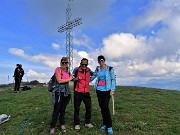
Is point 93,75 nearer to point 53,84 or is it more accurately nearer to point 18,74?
point 53,84

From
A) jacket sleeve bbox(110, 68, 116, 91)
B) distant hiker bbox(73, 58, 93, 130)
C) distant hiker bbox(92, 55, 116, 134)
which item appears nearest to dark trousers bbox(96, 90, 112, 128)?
distant hiker bbox(92, 55, 116, 134)

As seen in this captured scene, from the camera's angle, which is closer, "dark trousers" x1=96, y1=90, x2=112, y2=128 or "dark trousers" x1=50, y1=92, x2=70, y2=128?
"dark trousers" x1=50, y1=92, x2=70, y2=128

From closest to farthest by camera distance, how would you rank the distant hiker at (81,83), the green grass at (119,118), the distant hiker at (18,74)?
the distant hiker at (81,83)
the green grass at (119,118)
the distant hiker at (18,74)

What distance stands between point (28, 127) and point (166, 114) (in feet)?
23.9

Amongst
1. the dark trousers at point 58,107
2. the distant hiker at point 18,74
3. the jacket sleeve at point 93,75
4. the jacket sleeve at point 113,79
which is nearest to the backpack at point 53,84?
the dark trousers at point 58,107

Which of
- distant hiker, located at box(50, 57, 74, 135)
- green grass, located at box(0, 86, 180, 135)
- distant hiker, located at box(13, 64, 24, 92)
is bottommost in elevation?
green grass, located at box(0, 86, 180, 135)

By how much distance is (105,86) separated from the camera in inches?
508

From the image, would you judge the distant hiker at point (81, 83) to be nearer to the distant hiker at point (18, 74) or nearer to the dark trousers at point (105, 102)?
the dark trousers at point (105, 102)

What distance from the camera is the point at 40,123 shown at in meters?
14.6

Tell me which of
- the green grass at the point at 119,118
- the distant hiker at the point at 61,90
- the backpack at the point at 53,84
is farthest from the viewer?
the green grass at the point at 119,118

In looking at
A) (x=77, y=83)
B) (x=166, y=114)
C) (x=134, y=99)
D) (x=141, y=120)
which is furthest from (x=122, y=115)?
(x=134, y=99)

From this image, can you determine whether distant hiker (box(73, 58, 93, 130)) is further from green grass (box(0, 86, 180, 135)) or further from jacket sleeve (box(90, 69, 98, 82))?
green grass (box(0, 86, 180, 135))

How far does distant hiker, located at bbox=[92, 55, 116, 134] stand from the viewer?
42.4 ft

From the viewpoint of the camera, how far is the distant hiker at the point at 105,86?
12.9 meters
